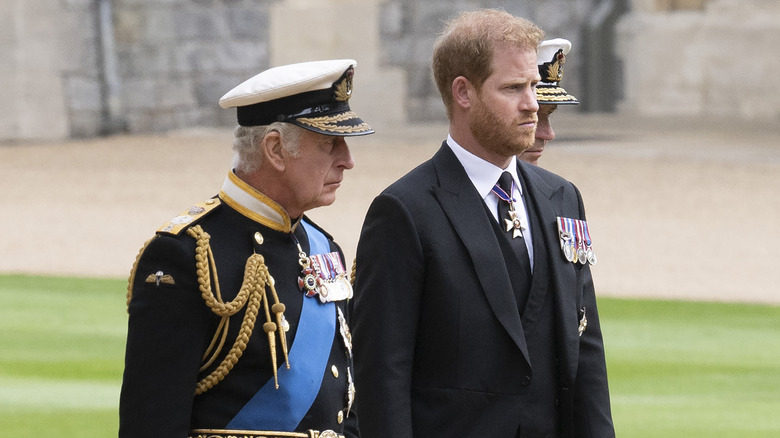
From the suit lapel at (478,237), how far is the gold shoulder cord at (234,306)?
16.4 inches

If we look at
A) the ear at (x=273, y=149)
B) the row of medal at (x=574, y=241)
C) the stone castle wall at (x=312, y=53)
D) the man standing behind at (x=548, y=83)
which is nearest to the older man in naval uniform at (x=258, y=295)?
the ear at (x=273, y=149)

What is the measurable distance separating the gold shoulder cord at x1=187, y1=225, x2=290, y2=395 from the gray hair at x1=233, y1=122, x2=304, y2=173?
0.19 m

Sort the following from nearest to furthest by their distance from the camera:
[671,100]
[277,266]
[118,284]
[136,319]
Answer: [136,319] → [277,266] → [118,284] → [671,100]

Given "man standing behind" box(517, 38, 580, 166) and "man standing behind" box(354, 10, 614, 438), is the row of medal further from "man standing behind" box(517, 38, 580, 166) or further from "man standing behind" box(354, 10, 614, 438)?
"man standing behind" box(517, 38, 580, 166)

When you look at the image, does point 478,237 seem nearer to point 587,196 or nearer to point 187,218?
point 187,218

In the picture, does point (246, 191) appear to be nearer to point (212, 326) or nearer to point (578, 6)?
point (212, 326)

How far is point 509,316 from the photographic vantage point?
3012mm

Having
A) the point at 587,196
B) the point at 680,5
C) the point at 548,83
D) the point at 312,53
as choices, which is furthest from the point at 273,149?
the point at 680,5

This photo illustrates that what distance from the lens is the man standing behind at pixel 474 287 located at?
3018 mm

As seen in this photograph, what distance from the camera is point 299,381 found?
294 centimetres

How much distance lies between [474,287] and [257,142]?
1.75 feet

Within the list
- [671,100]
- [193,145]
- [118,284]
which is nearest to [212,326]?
[118,284]

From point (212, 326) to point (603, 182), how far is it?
1153 cm

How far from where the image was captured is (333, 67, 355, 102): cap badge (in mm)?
3140
